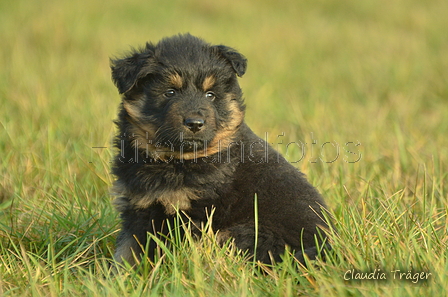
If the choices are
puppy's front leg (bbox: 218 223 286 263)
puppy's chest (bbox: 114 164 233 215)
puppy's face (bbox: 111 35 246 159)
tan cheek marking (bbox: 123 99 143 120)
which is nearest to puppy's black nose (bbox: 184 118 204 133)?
puppy's face (bbox: 111 35 246 159)

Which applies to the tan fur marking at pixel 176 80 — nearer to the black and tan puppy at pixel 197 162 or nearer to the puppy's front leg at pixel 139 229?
the black and tan puppy at pixel 197 162

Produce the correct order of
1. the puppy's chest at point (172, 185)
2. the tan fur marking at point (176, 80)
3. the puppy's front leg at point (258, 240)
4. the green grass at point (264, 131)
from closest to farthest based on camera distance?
1. the green grass at point (264, 131)
2. the puppy's front leg at point (258, 240)
3. the puppy's chest at point (172, 185)
4. the tan fur marking at point (176, 80)

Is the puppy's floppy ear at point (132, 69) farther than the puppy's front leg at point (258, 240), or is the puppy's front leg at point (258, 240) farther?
the puppy's floppy ear at point (132, 69)

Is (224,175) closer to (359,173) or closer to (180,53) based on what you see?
(180,53)

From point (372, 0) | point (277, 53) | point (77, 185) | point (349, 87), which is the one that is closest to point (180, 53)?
point (77, 185)

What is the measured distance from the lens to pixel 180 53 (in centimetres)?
318

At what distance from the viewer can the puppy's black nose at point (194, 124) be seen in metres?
3.04

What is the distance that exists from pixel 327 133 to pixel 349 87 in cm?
260

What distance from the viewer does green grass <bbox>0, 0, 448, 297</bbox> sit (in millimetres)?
2633

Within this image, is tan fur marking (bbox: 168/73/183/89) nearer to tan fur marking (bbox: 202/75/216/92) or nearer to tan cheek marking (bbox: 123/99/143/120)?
tan fur marking (bbox: 202/75/216/92)

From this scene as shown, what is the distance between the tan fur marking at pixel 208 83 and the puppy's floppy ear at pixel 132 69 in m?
0.32

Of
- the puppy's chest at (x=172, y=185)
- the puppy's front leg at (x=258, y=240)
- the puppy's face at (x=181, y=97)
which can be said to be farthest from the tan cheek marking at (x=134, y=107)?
the puppy's front leg at (x=258, y=240)

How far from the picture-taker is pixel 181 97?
3152 mm

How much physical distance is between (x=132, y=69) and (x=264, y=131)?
2792 mm
